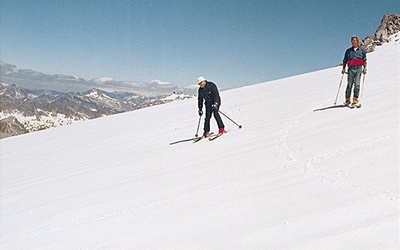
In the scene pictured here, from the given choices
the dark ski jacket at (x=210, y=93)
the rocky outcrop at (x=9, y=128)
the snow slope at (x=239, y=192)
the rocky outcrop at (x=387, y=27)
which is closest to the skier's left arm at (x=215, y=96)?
the dark ski jacket at (x=210, y=93)

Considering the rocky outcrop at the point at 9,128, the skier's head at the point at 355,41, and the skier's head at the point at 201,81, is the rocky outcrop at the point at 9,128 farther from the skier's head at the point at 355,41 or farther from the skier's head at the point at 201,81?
the skier's head at the point at 355,41

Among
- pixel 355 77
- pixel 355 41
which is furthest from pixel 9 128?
pixel 355 41

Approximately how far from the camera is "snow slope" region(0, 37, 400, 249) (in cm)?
320

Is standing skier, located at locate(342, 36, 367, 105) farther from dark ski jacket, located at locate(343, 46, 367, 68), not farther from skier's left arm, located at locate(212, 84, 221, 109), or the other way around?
skier's left arm, located at locate(212, 84, 221, 109)

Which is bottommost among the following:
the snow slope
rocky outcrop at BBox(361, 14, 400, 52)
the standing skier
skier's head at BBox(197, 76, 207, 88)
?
the snow slope

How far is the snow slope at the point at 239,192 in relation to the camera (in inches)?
126

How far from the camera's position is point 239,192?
4.45 meters

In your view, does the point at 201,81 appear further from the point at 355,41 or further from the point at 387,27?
the point at 387,27

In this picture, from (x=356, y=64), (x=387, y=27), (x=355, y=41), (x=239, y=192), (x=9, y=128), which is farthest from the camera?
(x=387, y=27)

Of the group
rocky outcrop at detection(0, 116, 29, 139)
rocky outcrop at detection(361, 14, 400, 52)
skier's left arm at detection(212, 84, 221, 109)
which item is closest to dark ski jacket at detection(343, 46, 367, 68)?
skier's left arm at detection(212, 84, 221, 109)

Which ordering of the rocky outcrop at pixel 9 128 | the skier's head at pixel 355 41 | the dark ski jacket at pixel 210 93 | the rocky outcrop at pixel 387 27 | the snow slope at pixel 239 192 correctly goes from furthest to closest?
1. the rocky outcrop at pixel 387 27
2. the rocky outcrop at pixel 9 128
3. the dark ski jacket at pixel 210 93
4. the skier's head at pixel 355 41
5. the snow slope at pixel 239 192

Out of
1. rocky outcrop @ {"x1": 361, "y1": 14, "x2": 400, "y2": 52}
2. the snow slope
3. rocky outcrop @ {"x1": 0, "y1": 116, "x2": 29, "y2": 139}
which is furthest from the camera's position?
rocky outcrop @ {"x1": 361, "y1": 14, "x2": 400, "y2": 52}

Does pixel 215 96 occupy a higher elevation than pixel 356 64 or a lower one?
lower

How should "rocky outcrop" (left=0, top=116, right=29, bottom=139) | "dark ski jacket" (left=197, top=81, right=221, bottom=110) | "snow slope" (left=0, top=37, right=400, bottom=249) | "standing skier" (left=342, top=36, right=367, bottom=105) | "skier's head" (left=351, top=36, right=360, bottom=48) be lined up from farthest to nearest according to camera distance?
"rocky outcrop" (left=0, top=116, right=29, bottom=139) → "dark ski jacket" (left=197, top=81, right=221, bottom=110) → "standing skier" (left=342, top=36, right=367, bottom=105) → "skier's head" (left=351, top=36, right=360, bottom=48) → "snow slope" (left=0, top=37, right=400, bottom=249)
